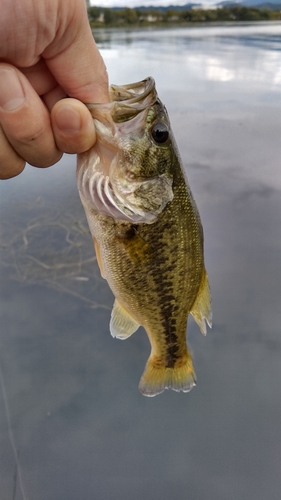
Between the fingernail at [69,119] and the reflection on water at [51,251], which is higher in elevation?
the fingernail at [69,119]

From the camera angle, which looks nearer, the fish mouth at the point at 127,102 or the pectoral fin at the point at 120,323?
A: the fish mouth at the point at 127,102

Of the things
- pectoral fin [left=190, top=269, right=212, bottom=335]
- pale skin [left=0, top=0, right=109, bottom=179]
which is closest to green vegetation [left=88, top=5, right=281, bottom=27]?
pale skin [left=0, top=0, right=109, bottom=179]

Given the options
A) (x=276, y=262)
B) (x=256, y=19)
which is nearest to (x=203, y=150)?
(x=276, y=262)

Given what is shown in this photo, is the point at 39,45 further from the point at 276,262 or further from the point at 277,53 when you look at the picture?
the point at 277,53

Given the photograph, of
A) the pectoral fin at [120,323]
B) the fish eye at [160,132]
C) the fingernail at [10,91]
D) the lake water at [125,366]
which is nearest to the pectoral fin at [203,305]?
the pectoral fin at [120,323]

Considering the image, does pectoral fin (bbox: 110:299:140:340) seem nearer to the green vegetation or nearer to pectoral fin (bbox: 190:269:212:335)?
pectoral fin (bbox: 190:269:212:335)

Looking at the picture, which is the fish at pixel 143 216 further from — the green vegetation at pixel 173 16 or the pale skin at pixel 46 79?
the green vegetation at pixel 173 16
